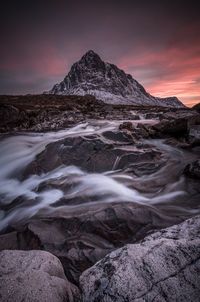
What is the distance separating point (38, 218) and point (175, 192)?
3.59m

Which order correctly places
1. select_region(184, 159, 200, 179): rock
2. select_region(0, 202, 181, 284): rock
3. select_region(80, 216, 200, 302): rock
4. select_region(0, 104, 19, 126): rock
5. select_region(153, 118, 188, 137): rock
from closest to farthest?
select_region(80, 216, 200, 302): rock → select_region(0, 202, 181, 284): rock → select_region(184, 159, 200, 179): rock → select_region(153, 118, 188, 137): rock → select_region(0, 104, 19, 126): rock

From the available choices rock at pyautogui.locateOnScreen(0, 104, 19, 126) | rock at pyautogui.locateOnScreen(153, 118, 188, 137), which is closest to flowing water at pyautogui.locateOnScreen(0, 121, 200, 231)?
rock at pyautogui.locateOnScreen(153, 118, 188, 137)

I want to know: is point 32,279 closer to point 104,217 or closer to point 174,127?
point 104,217

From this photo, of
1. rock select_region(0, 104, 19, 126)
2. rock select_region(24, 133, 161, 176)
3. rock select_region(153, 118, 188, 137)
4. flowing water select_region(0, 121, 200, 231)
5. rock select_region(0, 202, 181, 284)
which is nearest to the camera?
rock select_region(0, 202, 181, 284)

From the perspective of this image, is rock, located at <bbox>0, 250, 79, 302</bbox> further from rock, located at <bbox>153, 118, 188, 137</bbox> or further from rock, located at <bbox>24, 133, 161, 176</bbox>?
rock, located at <bbox>153, 118, 188, 137</bbox>

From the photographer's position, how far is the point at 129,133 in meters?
10.3

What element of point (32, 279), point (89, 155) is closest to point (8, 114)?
point (89, 155)

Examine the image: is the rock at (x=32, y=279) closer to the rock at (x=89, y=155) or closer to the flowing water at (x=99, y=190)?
the flowing water at (x=99, y=190)

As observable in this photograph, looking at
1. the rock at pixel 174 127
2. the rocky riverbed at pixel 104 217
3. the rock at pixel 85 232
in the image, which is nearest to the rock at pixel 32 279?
the rocky riverbed at pixel 104 217

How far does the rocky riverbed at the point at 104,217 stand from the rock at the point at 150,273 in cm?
1

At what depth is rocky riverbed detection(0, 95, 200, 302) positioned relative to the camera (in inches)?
98.5

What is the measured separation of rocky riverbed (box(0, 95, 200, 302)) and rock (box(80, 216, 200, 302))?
10 millimetres

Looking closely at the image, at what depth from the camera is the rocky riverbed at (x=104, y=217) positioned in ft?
8.21

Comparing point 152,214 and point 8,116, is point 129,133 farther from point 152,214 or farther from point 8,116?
point 8,116
